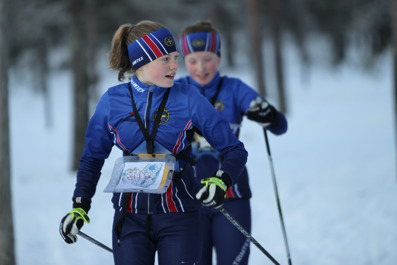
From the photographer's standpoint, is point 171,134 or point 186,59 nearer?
point 171,134

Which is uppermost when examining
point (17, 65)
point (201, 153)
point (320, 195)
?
point (17, 65)

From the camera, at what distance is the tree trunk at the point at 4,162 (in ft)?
15.8

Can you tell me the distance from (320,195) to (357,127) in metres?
8.80

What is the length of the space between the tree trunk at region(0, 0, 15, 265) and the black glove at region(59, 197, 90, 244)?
260 cm

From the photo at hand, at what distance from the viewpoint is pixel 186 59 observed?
12.5 feet

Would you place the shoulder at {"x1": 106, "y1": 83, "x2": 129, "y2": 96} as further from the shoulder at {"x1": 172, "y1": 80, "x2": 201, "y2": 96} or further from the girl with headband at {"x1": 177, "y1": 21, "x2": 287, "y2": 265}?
the girl with headband at {"x1": 177, "y1": 21, "x2": 287, "y2": 265}

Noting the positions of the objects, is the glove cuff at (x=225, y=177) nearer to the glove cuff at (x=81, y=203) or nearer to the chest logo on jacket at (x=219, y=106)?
the glove cuff at (x=81, y=203)

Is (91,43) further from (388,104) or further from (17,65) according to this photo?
(388,104)

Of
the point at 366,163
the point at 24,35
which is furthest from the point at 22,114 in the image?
the point at 366,163

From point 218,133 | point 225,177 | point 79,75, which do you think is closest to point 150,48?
point 218,133

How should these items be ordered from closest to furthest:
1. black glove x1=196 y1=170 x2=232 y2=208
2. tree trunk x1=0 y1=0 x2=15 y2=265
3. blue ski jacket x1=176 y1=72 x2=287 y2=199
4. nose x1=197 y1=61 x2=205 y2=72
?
black glove x1=196 y1=170 x2=232 y2=208, blue ski jacket x1=176 y1=72 x2=287 y2=199, nose x1=197 y1=61 x2=205 y2=72, tree trunk x1=0 y1=0 x2=15 y2=265

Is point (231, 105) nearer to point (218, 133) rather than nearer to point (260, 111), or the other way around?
point (260, 111)

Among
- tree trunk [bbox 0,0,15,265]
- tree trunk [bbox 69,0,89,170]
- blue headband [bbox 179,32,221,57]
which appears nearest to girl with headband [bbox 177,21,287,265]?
blue headband [bbox 179,32,221,57]

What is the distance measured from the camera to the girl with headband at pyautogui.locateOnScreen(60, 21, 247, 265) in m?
2.50
